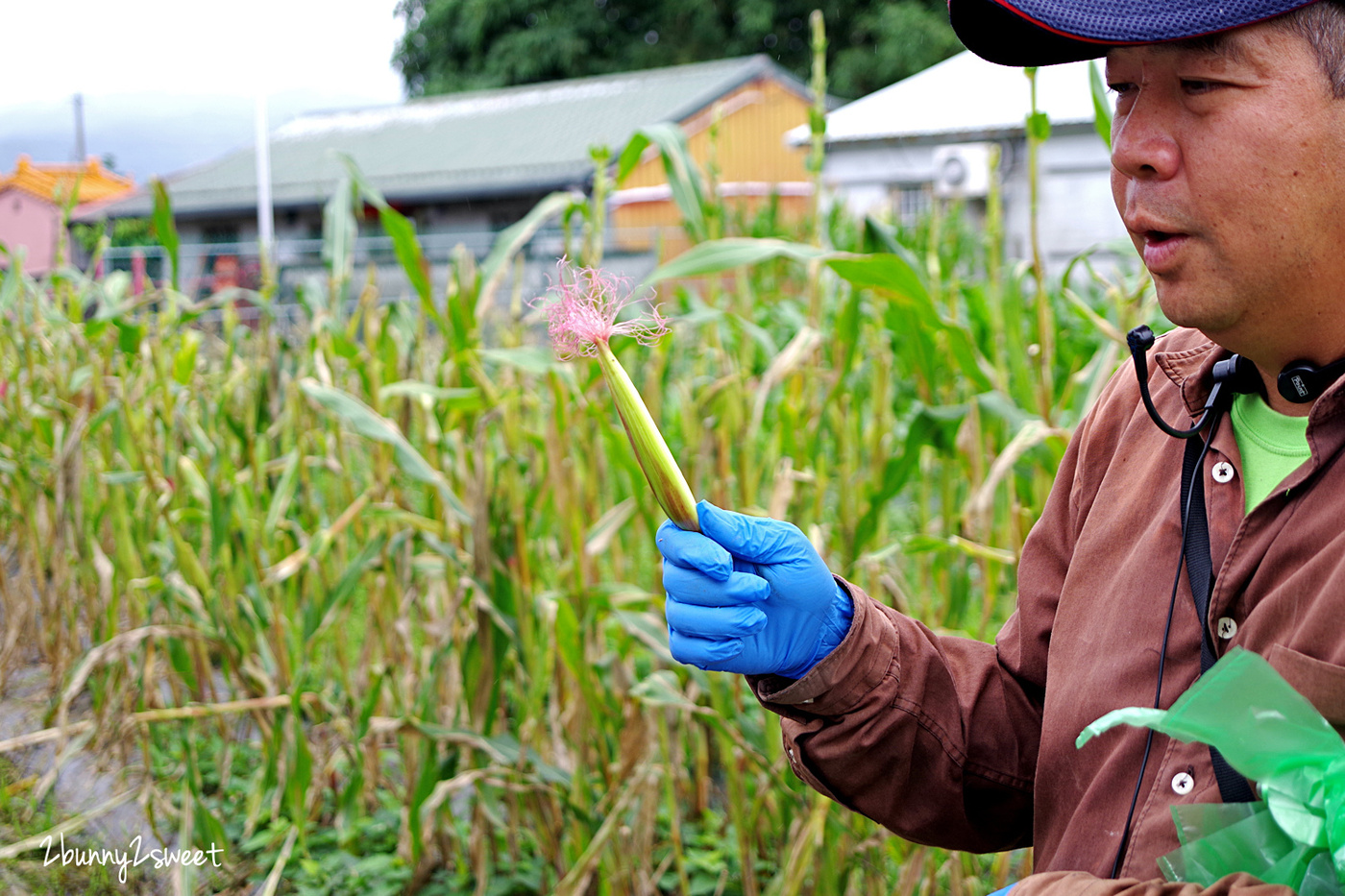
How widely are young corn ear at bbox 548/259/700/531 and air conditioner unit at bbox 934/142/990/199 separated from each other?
5.65 m

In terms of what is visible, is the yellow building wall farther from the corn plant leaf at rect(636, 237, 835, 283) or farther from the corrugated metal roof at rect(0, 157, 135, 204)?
the corn plant leaf at rect(636, 237, 835, 283)

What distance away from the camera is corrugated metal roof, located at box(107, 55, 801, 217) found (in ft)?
59.6

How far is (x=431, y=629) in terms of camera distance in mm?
1841

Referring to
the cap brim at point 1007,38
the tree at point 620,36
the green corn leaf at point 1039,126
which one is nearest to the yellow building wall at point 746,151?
the tree at point 620,36

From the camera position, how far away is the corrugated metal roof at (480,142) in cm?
1817

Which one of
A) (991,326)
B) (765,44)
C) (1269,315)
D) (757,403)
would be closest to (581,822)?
(757,403)

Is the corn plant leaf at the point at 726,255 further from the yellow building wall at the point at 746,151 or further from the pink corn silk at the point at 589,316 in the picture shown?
the yellow building wall at the point at 746,151

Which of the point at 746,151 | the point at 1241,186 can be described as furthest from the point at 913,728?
the point at 746,151

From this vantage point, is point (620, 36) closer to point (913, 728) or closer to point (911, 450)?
point (911, 450)

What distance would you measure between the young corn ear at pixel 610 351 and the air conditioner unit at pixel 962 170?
5648 mm

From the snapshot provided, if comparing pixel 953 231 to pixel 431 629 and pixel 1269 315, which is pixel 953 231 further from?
pixel 1269 315

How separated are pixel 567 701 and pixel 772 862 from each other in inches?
18.3

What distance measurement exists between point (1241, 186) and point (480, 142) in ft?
69.0

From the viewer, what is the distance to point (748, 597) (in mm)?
835
